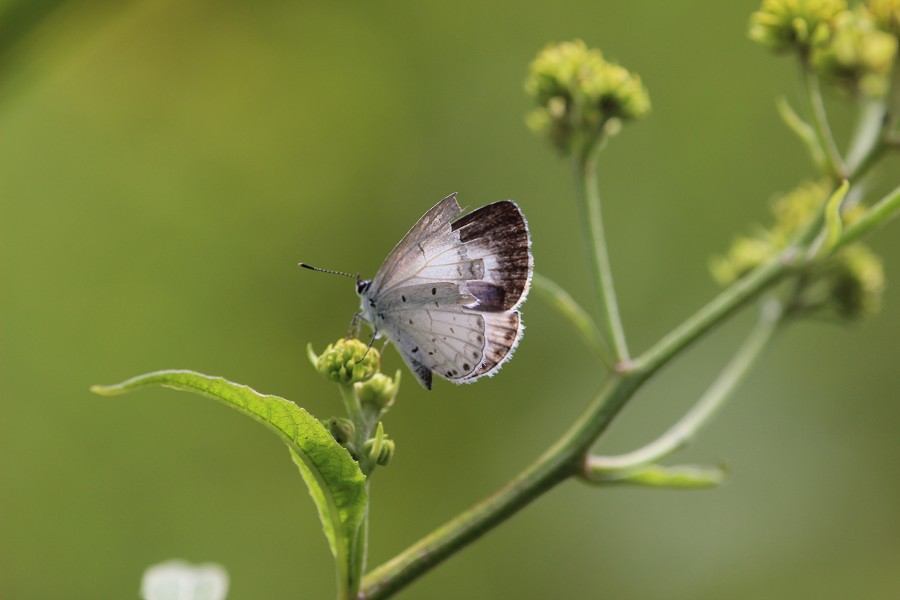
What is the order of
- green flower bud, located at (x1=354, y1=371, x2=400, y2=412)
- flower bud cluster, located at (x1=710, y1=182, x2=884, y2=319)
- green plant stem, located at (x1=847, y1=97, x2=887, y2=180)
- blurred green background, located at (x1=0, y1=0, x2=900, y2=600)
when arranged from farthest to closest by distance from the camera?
1. blurred green background, located at (x1=0, y1=0, x2=900, y2=600)
2. flower bud cluster, located at (x1=710, y1=182, x2=884, y2=319)
3. green plant stem, located at (x1=847, y1=97, x2=887, y2=180)
4. green flower bud, located at (x1=354, y1=371, x2=400, y2=412)

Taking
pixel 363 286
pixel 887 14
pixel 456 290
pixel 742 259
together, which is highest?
pixel 887 14

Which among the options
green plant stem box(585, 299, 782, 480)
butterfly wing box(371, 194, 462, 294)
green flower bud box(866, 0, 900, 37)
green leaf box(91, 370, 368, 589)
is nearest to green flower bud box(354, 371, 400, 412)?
green leaf box(91, 370, 368, 589)

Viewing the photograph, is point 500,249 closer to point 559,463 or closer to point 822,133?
point 559,463

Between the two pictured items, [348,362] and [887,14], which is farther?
[887,14]

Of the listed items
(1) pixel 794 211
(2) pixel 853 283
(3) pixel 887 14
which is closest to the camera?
(3) pixel 887 14

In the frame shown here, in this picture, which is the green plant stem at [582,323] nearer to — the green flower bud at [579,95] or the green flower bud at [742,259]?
the green flower bud at [579,95]

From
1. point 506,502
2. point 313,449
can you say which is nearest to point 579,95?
point 506,502

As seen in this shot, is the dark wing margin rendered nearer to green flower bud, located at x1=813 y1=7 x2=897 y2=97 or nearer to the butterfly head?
the butterfly head
